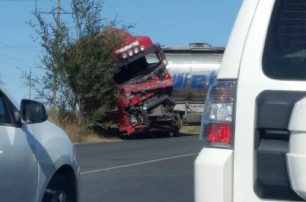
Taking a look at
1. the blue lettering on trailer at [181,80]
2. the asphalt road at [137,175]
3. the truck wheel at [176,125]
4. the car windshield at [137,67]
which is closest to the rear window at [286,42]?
the asphalt road at [137,175]

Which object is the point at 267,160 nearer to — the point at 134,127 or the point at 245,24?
the point at 245,24

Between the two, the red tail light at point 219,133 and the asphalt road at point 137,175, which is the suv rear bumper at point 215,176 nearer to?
the red tail light at point 219,133

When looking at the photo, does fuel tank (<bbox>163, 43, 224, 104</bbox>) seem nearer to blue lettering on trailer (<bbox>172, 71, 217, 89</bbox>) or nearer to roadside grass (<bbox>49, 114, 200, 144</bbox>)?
blue lettering on trailer (<bbox>172, 71, 217, 89</bbox>)

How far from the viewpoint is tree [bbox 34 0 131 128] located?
3469cm

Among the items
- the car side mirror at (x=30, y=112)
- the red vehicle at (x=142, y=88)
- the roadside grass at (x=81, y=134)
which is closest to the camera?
the car side mirror at (x=30, y=112)

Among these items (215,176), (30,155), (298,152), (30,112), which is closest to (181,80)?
(30,155)

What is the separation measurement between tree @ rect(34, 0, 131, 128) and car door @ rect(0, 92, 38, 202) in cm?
2693

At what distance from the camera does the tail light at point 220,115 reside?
436 centimetres

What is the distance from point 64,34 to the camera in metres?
35.7

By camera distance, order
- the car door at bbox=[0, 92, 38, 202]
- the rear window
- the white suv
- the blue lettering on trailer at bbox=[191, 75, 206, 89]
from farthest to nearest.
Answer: the blue lettering on trailer at bbox=[191, 75, 206, 89]
the car door at bbox=[0, 92, 38, 202]
the rear window
the white suv

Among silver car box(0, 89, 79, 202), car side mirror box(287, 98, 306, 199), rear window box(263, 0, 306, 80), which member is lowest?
silver car box(0, 89, 79, 202)

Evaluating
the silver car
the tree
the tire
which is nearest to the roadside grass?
the tree

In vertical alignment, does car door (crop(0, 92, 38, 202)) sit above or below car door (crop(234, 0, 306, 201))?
below

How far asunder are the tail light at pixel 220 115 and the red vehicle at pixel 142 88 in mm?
29475
